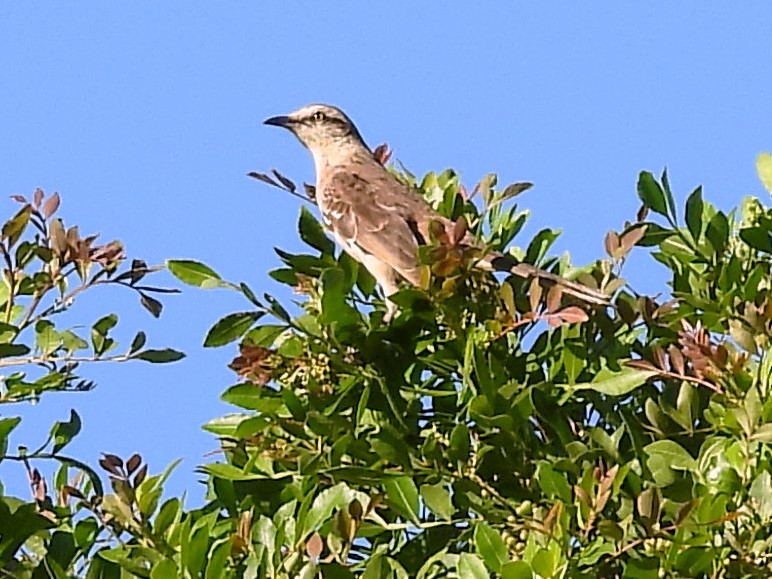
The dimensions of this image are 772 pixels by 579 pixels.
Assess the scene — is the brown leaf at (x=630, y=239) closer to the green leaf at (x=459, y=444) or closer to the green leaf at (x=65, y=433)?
the green leaf at (x=459, y=444)

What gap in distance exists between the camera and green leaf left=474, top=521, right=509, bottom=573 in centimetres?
294

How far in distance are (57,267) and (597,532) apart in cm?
149

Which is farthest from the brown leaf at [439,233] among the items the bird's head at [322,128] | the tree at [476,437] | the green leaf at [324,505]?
the bird's head at [322,128]

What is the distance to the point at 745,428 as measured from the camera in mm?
3031

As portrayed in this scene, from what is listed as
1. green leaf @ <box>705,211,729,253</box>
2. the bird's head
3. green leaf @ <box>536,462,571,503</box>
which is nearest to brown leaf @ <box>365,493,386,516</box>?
green leaf @ <box>536,462,571,503</box>

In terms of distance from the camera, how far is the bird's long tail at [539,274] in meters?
3.58

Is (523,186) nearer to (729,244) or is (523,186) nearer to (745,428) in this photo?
(729,244)

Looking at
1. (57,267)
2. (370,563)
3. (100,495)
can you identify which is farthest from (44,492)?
(370,563)

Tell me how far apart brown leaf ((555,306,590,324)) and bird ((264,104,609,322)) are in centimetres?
10

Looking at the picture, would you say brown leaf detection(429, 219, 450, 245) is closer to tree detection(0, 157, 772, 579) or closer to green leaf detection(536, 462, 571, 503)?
tree detection(0, 157, 772, 579)

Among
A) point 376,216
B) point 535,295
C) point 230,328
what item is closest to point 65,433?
point 230,328

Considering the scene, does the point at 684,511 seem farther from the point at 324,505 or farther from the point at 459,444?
the point at 324,505

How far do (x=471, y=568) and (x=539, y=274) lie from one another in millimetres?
1153

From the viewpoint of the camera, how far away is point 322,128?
306 inches
